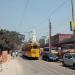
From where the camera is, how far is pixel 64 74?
23.2 m

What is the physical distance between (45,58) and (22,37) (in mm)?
101690

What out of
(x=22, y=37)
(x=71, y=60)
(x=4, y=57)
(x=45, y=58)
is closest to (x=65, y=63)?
(x=71, y=60)

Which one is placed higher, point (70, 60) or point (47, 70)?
point (70, 60)

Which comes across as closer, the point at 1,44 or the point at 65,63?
the point at 65,63

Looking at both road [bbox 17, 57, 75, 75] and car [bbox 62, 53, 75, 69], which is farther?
car [bbox 62, 53, 75, 69]

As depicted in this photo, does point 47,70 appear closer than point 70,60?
Yes

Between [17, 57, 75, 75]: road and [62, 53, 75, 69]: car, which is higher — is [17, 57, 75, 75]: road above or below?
below

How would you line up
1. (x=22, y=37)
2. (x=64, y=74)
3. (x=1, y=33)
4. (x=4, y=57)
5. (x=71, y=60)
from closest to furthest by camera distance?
(x=64, y=74) < (x=71, y=60) < (x=4, y=57) < (x=1, y=33) < (x=22, y=37)

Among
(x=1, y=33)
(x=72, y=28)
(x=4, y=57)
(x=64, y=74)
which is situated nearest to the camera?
(x=64, y=74)

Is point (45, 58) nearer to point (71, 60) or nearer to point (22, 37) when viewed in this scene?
point (71, 60)

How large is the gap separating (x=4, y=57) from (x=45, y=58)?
1137 centimetres

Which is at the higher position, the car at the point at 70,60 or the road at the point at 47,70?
the car at the point at 70,60

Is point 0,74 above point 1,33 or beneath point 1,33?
beneath

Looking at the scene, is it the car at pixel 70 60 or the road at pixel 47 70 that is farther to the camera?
the car at pixel 70 60
